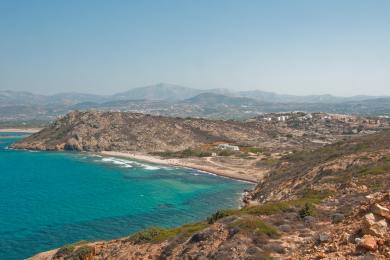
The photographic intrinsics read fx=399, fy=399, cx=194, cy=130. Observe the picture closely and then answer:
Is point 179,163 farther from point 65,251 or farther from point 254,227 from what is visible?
point 254,227

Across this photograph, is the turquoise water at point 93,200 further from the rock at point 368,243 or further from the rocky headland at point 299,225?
the rock at point 368,243

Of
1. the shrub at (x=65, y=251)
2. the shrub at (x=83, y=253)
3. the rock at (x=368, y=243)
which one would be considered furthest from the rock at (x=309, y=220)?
the shrub at (x=65, y=251)

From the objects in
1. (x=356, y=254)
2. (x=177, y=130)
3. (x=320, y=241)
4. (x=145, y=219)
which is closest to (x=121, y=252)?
(x=320, y=241)

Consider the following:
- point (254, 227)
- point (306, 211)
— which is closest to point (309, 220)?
point (306, 211)

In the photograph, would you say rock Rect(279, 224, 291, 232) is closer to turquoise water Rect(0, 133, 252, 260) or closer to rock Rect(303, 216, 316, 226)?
rock Rect(303, 216, 316, 226)

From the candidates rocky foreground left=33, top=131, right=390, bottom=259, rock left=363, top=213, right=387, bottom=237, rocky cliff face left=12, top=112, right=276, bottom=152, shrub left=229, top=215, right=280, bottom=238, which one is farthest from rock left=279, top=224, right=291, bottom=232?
rocky cliff face left=12, top=112, right=276, bottom=152
